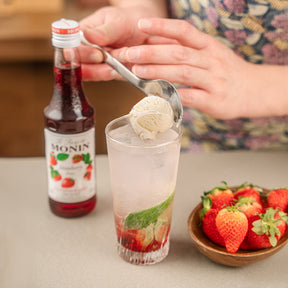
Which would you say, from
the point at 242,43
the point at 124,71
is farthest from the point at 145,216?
the point at 242,43

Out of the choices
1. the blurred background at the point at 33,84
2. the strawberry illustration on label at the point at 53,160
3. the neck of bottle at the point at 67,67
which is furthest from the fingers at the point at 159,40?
the blurred background at the point at 33,84

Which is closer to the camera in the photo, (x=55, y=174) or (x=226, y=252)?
(x=226, y=252)

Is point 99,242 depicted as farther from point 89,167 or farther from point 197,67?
point 197,67

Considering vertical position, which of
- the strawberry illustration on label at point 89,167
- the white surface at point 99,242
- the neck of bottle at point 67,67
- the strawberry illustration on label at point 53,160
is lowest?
the white surface at point 99,242

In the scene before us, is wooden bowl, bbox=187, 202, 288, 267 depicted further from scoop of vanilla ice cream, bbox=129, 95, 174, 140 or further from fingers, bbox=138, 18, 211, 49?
fingers, bbox=138, 18, 211, 49

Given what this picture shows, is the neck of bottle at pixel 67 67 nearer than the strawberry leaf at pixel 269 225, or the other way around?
the strawberry leaf at pixel 269 225

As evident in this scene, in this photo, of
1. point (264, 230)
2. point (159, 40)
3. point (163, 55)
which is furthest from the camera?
point (159, 40)

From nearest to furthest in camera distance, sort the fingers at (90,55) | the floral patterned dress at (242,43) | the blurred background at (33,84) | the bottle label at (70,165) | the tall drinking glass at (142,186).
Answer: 1. the tall drinking glass at (142,186)
2. the bottle label at (70,165)
3. the fingers at (90,55)
4. the floral patterned dress at (242,43)
5. the blurred background at (33,84)

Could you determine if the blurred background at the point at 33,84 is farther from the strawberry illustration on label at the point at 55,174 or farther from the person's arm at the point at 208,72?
the strawberry illustration on label at the point at 55,174
